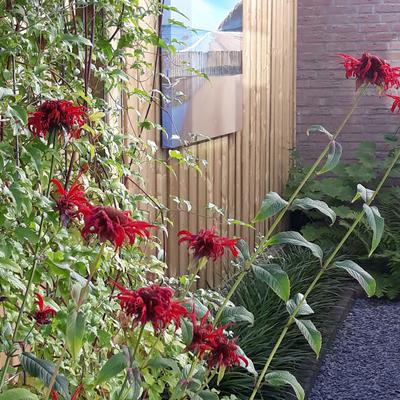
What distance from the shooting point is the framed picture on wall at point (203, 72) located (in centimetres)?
394

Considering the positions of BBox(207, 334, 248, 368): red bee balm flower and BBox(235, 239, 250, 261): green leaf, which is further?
BBox(235, 239, 250, 261): green leaf

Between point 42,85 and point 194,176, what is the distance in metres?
2.13

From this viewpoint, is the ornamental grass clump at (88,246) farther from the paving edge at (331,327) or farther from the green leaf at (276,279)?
the paving edge at (331,327)

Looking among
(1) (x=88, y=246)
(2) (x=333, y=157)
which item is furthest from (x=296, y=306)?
(1) (x=88, y=246)

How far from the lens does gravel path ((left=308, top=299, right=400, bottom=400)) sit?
3.93 m

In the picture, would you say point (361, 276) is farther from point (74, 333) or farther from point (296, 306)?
point (74, 333)

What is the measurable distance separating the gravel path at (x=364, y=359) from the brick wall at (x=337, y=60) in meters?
2.20

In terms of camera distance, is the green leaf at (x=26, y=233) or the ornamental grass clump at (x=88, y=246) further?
the green leaf at (x=26, y=233)

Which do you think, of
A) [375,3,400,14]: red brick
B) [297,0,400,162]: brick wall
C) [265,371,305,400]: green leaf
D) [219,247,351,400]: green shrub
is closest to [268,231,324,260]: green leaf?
[265,371,305,400]: green leaf

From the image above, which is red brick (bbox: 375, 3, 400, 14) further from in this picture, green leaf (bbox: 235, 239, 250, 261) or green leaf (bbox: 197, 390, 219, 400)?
green leaf (bbox: 197, 390, 219, 400)

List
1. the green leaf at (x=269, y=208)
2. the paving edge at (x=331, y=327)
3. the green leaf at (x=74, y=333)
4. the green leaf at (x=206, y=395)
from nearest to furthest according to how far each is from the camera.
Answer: the green leaf at (x=74, y=333) < the green leaf at (x=206, y=395) < the green leaf at (x=269, y=208) < the paving edge at (x=331, y=327)

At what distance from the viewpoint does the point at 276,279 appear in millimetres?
1924

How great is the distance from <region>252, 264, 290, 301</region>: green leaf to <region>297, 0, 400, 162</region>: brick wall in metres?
5.49

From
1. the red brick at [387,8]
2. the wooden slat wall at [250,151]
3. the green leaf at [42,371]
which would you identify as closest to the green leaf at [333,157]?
the green leaf at [42,371]
